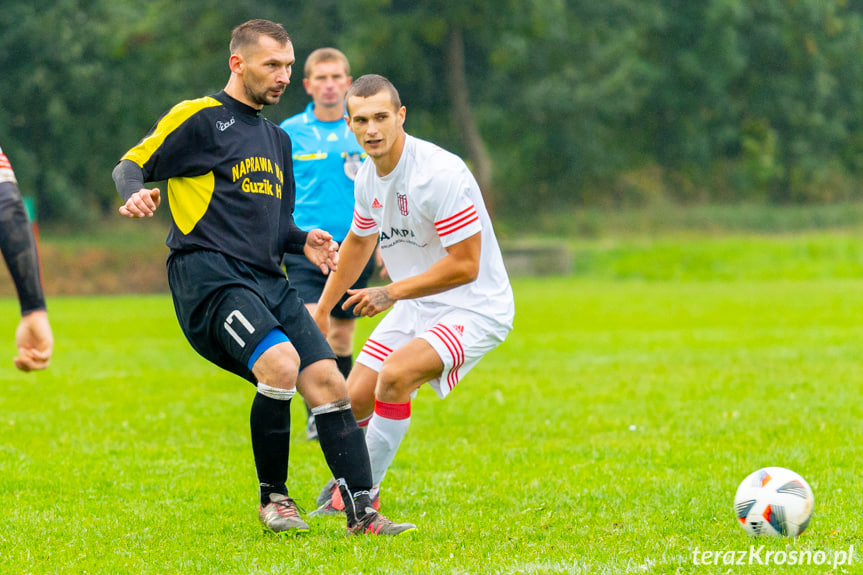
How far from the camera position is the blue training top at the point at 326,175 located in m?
7.89

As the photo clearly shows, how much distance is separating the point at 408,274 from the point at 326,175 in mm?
2255

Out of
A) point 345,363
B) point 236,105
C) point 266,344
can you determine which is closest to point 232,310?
point 266,344

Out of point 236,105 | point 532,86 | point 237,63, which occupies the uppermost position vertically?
point 532,86

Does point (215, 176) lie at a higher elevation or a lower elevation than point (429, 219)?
higher

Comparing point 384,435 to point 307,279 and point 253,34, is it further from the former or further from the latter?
point 307,279

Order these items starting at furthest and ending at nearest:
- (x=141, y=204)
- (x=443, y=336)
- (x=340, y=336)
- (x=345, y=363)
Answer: (x=345, y=363) → (x=340, y=336) → (x=443, y=336) → (x=141, y=204)

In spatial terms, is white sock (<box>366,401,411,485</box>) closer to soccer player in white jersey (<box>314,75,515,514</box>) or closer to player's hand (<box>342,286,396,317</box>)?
soccer player in white jersey (<box>314,75,515,514</box>)

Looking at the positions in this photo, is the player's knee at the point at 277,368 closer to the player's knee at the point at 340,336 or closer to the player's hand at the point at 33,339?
the player's hand at the point at 33,339

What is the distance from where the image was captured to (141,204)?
15.2 ft

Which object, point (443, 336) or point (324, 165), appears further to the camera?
point (324, 165)

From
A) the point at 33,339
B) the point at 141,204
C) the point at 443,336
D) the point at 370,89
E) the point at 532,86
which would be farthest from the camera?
the point at 532,86

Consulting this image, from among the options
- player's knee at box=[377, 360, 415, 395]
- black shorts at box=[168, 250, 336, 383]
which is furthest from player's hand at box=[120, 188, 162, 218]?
player's knee at box=[377, 360, 415, 395]

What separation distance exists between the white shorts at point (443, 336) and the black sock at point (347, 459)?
544mm

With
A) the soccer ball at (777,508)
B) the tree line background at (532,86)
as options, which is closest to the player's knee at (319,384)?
the soccer ball at (777,508)
